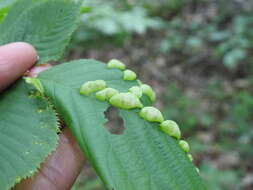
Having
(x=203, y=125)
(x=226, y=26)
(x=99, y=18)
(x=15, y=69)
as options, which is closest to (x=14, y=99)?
(x=15, y=69)

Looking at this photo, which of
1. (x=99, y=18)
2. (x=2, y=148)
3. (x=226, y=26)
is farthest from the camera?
(x=226, y=26)

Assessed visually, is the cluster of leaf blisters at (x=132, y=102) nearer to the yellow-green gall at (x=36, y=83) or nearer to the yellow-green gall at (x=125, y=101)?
the yellow-green gall at (x=125, y=101)

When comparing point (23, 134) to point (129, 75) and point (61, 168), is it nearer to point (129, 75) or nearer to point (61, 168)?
point (61, 168)

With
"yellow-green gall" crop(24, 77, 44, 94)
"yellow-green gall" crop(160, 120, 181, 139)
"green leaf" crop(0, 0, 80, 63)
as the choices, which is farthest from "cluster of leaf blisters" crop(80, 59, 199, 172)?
"green leaf" crop(0, 0, 80, 63)

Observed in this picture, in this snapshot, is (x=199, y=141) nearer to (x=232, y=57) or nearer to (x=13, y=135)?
(x=232, y=57)

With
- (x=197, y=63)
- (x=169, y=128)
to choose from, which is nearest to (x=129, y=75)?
(x=169, y=128)

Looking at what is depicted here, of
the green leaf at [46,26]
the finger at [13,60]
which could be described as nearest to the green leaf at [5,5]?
the green leaf at [46,26]
